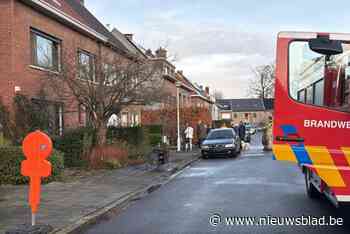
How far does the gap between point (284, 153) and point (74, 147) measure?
1147 centimetres

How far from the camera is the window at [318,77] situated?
5578 mm

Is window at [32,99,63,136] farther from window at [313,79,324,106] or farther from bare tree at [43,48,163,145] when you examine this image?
window at [313,79,324,106]

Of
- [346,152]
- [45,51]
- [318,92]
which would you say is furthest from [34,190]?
[45,51]

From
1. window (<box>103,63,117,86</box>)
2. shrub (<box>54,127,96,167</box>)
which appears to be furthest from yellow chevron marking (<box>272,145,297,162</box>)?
window (<box>103,63,117,86</box>)

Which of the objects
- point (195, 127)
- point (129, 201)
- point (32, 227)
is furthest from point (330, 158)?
point (195, 127)

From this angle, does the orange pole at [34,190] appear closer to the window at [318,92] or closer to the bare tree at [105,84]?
the window at [318,92]

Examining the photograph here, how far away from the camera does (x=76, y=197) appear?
1030 cm

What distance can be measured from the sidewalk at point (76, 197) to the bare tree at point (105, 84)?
2.74 m

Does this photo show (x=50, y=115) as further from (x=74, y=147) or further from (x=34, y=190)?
(x=34, y=190)

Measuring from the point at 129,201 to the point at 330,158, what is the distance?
222 inches

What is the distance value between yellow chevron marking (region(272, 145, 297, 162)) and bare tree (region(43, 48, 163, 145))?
11.6m

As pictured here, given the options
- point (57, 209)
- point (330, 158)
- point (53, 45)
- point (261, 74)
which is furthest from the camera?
point (261, 74)

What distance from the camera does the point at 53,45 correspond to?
66.7 feet

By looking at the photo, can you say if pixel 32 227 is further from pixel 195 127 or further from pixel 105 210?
pixel 195 127
